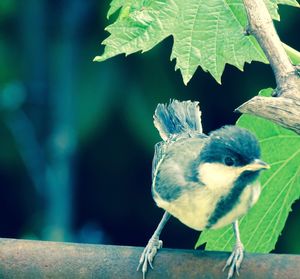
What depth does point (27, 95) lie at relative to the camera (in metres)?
2.76

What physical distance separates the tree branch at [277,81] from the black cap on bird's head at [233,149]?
99 mm

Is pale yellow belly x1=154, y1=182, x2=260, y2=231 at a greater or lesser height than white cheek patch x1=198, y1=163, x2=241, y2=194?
lesser

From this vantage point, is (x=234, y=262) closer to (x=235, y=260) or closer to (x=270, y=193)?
(x=235, y=260)

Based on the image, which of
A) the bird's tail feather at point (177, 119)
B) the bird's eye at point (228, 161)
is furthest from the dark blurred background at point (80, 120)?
the bird's eye at point (228, 161)

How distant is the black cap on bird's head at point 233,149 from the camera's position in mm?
1100

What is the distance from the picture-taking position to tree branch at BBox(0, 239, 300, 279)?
1.02 m

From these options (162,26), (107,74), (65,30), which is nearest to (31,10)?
(65,30)

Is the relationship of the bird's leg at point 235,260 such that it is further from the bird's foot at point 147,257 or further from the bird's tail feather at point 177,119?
the bird's tail feather at point 177,119

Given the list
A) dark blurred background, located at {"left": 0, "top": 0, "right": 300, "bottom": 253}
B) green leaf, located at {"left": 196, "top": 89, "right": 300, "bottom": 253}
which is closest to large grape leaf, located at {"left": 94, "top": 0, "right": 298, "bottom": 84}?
A: green leaf, located at {"left": 196, "top": 89, "right": 300, "bottom": 253}

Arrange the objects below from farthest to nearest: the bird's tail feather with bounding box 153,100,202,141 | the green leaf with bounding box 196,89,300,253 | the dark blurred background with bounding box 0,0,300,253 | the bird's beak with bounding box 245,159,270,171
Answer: the dark blurred background with bounding box 0,0,300,253 → the bird's tail feather with bounding box 153,100,202,141 → the green leaf with bounding box 196,89,300,253 → the bird's beak with bounding box 245,159,270,171

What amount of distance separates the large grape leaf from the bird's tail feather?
0.13 meters

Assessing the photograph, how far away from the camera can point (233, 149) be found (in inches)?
44.6

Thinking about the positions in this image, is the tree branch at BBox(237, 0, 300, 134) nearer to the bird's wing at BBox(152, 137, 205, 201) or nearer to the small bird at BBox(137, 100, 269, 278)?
the small bird at BBox(137, 100, 269, 278)

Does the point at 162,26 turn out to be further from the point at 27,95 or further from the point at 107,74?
the point at 27,95
